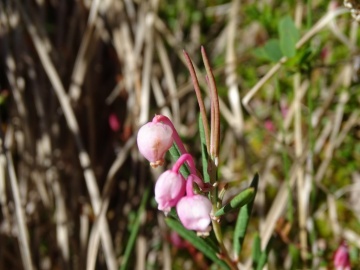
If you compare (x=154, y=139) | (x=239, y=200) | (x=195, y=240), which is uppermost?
(x=154, y=139)

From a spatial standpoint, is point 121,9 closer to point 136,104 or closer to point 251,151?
point 136,104

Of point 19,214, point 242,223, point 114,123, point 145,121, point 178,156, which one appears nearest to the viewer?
point 178,156

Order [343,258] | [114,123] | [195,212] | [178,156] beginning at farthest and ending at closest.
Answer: [114,123]
[343,258]
[178,156]
[195,212]

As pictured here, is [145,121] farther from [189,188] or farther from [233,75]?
[189,188]

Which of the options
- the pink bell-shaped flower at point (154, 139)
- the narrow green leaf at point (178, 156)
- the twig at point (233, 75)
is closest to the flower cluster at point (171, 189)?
the pink bell-shaped flower at point (154, 139)

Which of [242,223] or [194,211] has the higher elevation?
[194,211]

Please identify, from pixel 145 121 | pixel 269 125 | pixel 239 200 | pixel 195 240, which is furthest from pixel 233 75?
pixel 239 200

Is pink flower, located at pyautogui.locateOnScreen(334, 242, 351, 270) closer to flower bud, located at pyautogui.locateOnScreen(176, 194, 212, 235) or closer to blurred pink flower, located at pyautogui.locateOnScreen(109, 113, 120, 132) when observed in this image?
flower bud, located at pyautogui.locateOnScreen(176, 194, 212, 235)
